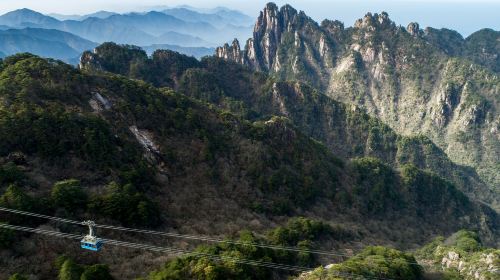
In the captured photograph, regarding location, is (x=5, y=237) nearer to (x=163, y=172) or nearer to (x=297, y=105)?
(x=163, y=172)

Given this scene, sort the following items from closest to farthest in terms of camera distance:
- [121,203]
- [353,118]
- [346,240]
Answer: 1. [121,203]
2. [346,240]
3. [353,118]

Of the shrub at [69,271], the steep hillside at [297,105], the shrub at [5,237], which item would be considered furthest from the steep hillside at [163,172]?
the steep hillside at [297,105]

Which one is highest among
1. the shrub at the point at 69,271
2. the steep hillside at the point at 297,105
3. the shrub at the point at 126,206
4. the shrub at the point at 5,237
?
the steep hillside at the point at 297,105

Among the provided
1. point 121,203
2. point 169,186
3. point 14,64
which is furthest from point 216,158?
point 14,64

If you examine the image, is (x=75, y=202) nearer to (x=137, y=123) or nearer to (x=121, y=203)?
(x=121, y=203)

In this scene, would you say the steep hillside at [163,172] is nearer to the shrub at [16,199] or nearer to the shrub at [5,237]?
the shrub at [16,199]

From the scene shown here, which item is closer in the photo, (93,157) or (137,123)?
(93,157)

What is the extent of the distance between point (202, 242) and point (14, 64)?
40.5 m

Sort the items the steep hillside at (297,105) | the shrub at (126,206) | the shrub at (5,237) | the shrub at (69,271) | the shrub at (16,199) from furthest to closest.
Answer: the steep hillside at (297,105), the shrub at (126,206), the shrub at (16,199), the shrub at (5,237), the shrub at (69,271)

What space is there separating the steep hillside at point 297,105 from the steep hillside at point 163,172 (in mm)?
41669

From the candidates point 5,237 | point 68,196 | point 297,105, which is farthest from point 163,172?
point 297,105

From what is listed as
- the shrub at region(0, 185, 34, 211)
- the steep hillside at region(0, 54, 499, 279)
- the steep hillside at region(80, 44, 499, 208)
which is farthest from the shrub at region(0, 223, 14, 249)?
the steep hillside at region(80, 44, 499, 208)

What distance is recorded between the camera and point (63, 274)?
2800 centimetres

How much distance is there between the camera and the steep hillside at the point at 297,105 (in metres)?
124
